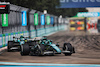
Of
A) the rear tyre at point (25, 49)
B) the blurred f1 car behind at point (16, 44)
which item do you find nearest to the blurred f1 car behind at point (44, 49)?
the rear tyre at point (25, 49)

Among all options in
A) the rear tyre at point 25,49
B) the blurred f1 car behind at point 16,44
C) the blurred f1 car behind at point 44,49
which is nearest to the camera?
the blurred f1 car behind at point 44,49

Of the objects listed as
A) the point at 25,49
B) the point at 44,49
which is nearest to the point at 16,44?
the point at 25,49

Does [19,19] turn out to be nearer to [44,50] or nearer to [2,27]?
[2,27]

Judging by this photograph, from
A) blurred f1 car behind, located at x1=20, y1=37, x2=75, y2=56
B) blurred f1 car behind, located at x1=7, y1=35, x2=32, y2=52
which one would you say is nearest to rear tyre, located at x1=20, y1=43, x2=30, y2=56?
blurred f1 car behind, located at x1=20, y1=37, x2=75, y2=56

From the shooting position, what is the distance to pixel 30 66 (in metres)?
11.5

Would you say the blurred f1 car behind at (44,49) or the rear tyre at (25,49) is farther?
the rear tyre at (25,49)

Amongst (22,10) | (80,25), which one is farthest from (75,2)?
(80,25)

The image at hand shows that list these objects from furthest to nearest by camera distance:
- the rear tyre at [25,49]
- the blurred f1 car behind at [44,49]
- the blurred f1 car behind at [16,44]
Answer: the blurred f1 car behind at [16,44] < the rear tyre at [25,49] < the blurred f1 car behind at [44,49]

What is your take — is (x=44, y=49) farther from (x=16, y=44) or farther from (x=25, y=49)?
(x=16, y=44)

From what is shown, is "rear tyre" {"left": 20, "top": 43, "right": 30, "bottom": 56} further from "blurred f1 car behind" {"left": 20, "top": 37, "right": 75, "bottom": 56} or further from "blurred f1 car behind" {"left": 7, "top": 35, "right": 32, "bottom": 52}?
"blurred f1 car behind" {"left": 7, "top": 35, "right": 32, "bottom": 52}

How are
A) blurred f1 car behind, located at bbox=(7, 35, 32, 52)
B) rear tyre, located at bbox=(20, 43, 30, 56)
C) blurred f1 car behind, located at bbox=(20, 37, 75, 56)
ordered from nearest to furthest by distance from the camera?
blurred f1 car behind, located at bbox=(20, 37, 75, 56), rear tyre, located at bbox=(20, 43, 30, 56), blurred f1 car behind, located at bbox=(7, 35, 32, 52)

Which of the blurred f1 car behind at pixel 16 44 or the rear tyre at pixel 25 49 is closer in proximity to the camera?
the rear tyre at pixel 25 49

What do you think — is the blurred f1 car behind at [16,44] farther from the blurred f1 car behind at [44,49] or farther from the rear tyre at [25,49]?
the rear tyre at [25,49]

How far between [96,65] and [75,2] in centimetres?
2891
